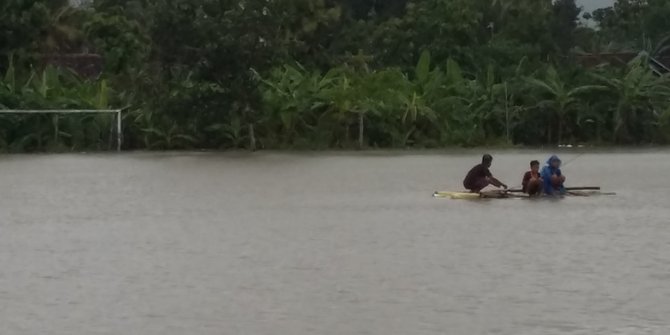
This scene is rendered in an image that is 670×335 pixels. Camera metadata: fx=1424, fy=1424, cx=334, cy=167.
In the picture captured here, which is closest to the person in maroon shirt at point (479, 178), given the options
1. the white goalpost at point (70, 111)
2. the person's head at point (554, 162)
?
the person's head at point (554, 162)

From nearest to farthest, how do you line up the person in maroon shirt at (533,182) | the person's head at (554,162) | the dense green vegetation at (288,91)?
the person's head at (554,162)
the person in maroon shirt at (533,182)
the dense green vegetation at (288,91)

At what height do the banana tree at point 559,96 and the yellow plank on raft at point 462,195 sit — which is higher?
the banana tree at point 559,96

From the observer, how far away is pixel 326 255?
17438 millimetres

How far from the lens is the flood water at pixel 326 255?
12.9 metres

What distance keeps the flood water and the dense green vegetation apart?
731cm

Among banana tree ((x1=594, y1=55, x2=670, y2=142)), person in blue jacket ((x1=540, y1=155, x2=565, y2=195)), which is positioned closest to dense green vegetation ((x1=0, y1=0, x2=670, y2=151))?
banana tree ((x1=594, y1=55, x2=670, y2=142))

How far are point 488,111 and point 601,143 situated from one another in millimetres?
3345

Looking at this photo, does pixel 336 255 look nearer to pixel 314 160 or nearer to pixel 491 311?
pixel 491 311

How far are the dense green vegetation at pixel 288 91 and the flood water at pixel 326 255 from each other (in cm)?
731

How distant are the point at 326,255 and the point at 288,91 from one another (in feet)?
73.3

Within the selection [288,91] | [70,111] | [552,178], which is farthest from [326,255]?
[70,111]

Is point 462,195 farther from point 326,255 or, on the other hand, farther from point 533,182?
point 326,255

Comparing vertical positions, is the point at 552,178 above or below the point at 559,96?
below

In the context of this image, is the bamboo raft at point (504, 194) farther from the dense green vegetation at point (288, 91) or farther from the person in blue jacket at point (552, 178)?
the dense green vegetation at point (288, 91)
